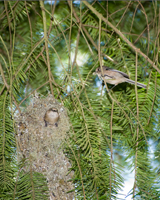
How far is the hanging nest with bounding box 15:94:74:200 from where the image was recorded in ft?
4.53

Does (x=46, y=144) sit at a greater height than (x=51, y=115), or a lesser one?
lesser

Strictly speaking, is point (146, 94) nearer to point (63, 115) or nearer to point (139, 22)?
point (63, 115)

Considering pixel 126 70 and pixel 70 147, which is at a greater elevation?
pixel 126 70

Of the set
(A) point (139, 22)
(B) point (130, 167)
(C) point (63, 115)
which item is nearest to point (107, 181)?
(B) point (130, 167)

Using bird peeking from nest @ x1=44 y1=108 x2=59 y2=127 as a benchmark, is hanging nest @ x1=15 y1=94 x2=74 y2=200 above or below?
below

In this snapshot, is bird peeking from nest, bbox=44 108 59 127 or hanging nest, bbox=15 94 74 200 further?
bird peeking from nest, bbox=44 108 59 127

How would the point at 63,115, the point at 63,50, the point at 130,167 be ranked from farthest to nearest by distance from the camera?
the point at 63,50 < the point at 63,115 < the point at 130,167

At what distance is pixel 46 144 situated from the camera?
163cm

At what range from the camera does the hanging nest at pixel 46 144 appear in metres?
1.38

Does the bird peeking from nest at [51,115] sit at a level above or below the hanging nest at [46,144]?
above

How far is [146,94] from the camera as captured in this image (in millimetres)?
1458

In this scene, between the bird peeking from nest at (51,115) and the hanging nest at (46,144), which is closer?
the hanging nest at (46,144)

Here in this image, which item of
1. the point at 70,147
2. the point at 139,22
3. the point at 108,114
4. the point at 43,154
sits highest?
the point at 139,22

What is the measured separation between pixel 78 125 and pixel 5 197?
1.59 feet
